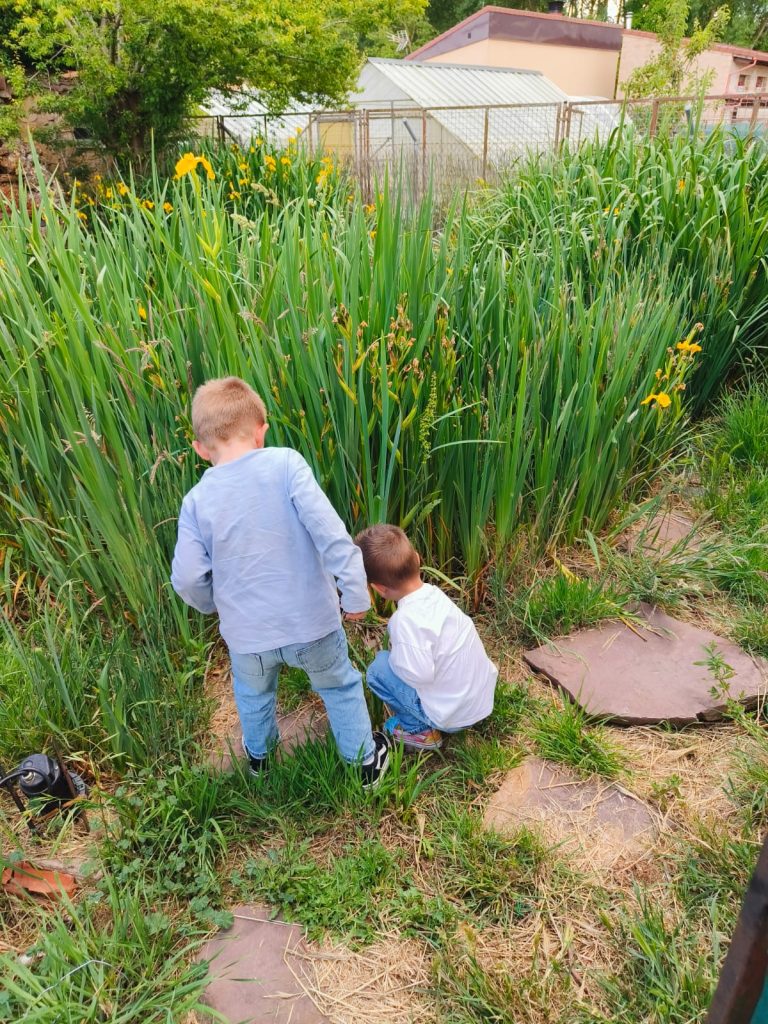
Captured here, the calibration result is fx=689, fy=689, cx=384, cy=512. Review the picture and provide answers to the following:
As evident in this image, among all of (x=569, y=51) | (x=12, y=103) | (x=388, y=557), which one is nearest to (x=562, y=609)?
(x=388, y=557)

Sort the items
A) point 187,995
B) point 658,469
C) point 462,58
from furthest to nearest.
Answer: point 462,58
point 658,469
point 187,995

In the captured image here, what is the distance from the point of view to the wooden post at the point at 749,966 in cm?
69

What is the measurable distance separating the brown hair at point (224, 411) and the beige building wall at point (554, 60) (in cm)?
2711

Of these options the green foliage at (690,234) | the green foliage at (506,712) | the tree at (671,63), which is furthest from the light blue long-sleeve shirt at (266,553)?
the tree at (671,63)

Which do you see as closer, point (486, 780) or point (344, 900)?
point (344, 900)

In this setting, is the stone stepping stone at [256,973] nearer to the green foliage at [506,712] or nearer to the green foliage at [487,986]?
the green foliage at [487,986]

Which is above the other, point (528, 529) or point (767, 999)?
point (767, 999)

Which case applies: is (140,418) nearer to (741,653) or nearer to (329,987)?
(329,987)

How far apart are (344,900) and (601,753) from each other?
0.78 m

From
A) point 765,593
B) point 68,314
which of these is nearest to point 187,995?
point 68,314

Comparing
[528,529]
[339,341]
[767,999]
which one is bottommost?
[528,529]

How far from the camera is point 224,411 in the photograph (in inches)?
63.9

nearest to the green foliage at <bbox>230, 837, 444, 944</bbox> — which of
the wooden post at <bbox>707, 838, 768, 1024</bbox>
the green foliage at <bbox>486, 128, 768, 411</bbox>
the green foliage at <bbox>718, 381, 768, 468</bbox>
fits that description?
the wooden post at <bbox>707, 838, 768, 1024</bbox>

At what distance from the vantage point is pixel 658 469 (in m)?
2.83
